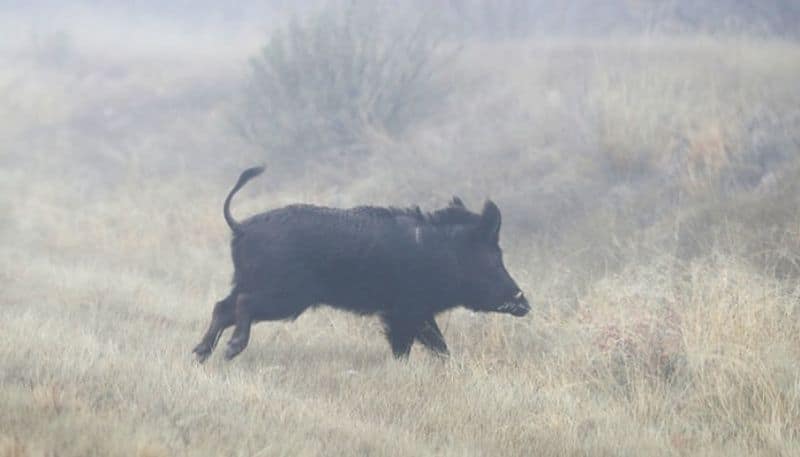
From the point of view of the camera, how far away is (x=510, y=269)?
10.6 metres

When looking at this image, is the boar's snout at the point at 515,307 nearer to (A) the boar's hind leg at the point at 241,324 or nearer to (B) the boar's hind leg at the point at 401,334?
(B) the boar's hind leg at the point at 401,334

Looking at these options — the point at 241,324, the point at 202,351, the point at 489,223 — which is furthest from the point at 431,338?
the point at 202,351

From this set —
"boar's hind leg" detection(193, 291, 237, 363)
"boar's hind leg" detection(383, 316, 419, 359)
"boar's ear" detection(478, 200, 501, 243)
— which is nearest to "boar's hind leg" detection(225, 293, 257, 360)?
"boar's hind leg" detection(193, 291, 237, 363)

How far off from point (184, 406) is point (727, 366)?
3.62 m

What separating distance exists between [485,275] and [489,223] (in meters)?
0.41

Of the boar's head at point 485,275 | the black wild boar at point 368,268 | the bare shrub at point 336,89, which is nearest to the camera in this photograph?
the black wild boar at point 368,268

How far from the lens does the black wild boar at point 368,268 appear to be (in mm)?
7105

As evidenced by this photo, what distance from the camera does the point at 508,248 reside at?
11523 mm

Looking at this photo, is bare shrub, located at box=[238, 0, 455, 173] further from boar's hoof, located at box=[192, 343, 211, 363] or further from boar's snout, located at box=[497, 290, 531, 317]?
boar's hoof, located at box=[192, 343, 211, 363]

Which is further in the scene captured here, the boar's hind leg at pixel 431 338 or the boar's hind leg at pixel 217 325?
the boar's hind leg at pixel 431 338

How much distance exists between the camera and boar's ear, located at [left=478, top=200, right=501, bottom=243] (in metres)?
7.68

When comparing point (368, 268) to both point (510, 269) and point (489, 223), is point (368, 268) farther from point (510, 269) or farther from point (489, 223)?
point (510, 269)

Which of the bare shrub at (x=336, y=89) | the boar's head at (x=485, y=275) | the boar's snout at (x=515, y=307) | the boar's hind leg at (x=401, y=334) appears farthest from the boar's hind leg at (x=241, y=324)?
the bare shrub at (x=336, y=89)

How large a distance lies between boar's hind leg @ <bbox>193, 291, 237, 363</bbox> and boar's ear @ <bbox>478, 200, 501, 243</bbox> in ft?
6.31
